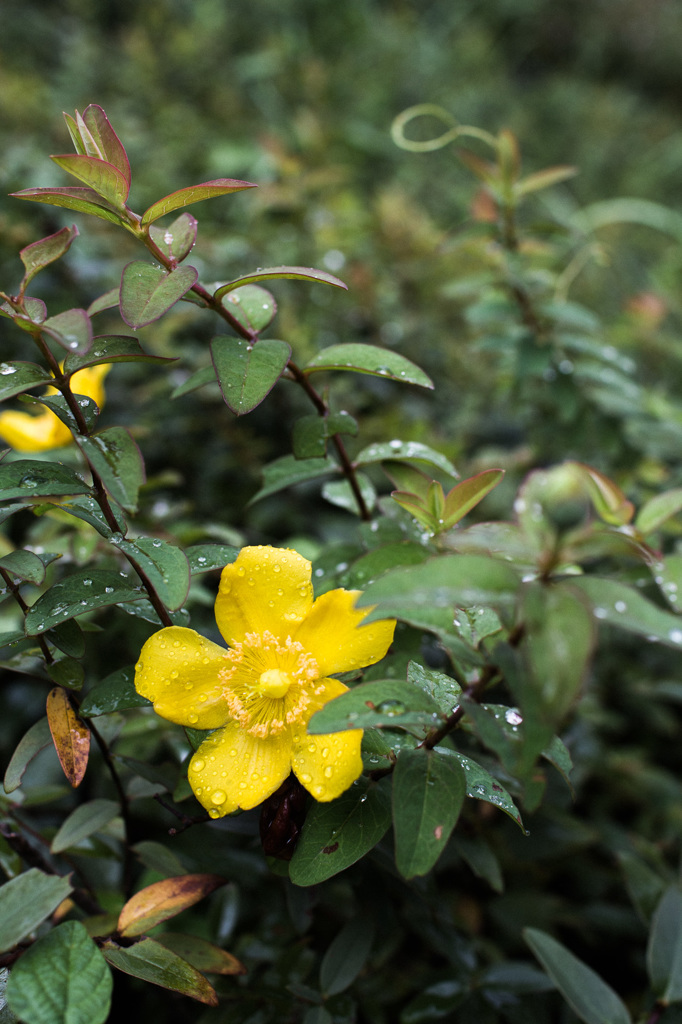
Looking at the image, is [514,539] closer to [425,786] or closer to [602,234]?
[425,786]

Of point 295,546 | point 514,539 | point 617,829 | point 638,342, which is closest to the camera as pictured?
point 514,539

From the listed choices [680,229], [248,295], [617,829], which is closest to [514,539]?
[248,295]

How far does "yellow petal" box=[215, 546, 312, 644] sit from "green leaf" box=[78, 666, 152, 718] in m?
0.08

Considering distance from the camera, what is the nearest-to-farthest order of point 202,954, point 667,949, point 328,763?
point 328,763 → point 202,954 → point 667,949

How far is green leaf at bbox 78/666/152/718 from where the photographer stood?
48 centimetres

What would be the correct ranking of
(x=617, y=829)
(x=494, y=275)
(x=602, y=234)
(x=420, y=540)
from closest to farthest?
(x=420, y=540) → (x=617, y=829) → (x=494, y=275) → (x=602, y=234)

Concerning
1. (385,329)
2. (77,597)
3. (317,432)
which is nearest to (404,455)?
(317,432)

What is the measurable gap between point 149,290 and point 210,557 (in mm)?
210

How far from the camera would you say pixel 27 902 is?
43 centimetres

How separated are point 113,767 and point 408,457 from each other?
1.21ft

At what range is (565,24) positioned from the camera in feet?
13.0

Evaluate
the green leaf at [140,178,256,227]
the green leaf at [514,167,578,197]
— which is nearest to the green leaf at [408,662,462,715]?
the green leaf at [140,178,256,227]

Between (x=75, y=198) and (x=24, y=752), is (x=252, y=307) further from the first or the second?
(x=24, y=752)

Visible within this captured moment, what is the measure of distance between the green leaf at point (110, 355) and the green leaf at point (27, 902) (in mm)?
343
